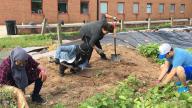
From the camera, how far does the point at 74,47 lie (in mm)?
11812

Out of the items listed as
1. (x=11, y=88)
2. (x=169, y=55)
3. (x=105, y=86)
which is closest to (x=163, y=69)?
(x=169, y=55)

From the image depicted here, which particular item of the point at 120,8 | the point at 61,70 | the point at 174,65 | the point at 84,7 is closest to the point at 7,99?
the point at 174,65

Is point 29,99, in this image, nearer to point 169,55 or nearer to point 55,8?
point 169,55

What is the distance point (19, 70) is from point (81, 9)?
35.0m

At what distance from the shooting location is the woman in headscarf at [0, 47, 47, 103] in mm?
7801

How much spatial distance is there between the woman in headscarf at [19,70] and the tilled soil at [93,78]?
639 mm

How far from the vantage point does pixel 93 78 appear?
1148cm

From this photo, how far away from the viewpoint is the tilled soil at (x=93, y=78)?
9.61 metres

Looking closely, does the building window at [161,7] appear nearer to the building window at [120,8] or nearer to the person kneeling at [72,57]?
the building window at [120,8]

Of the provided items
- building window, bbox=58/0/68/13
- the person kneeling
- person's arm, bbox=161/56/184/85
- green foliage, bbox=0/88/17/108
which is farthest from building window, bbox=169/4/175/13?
green foliage, bbox=0/88/17/108

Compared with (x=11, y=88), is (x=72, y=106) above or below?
below

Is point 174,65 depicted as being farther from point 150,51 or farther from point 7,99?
point 150,51

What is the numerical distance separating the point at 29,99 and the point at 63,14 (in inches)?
1266

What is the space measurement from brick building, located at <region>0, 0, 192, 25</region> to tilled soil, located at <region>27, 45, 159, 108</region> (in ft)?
77.6
